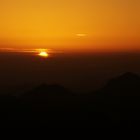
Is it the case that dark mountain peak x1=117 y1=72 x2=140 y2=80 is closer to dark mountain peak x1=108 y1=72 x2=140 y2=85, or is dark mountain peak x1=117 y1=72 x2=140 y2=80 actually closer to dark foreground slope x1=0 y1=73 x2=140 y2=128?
dark mountain peak x1=108 y1=72 x2=140 y2=85

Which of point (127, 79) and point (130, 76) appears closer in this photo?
point (127, 79)

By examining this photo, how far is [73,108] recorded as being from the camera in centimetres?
10481

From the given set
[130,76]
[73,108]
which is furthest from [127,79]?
[73,108]

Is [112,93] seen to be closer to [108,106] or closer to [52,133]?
[108,106]

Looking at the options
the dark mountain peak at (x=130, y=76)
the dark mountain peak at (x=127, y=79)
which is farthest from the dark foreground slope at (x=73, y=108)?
the dark mountain peak at (x=130, y=76)

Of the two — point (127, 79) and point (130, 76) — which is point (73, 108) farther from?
point (130, 76)

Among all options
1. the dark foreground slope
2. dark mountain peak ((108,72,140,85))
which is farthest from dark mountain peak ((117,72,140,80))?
the dark foreground slope

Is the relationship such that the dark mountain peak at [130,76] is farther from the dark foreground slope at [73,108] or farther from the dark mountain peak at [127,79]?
the dark foreground slope at [73,108]

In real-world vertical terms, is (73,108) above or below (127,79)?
below

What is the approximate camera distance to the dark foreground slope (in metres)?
93.1

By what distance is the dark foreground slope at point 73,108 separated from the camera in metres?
93.1

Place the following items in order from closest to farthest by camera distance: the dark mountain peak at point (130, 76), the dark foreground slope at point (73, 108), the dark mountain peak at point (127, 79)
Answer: the dark foreground slope at point (73, 108) < the dark mountain peak at point (127, 79) < the dark mountain peak at point (130, 76)

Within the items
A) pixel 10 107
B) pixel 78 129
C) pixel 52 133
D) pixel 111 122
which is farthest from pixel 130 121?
pixel 10 107

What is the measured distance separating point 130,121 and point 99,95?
3232 centimetres
